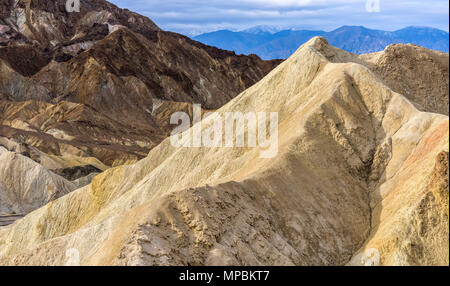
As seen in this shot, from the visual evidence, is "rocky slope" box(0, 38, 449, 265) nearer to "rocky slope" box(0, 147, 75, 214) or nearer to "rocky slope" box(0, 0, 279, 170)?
"rocky slope" box(0, 147, 75, 214)

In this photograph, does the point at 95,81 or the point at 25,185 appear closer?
the point at 25,185

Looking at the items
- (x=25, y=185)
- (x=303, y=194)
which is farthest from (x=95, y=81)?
(x=303, y=194)

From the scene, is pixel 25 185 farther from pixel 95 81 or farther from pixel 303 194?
pixel 95 81

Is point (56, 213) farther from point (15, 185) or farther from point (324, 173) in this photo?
point (15, 185)

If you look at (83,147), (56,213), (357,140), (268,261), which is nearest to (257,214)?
(268,261)
